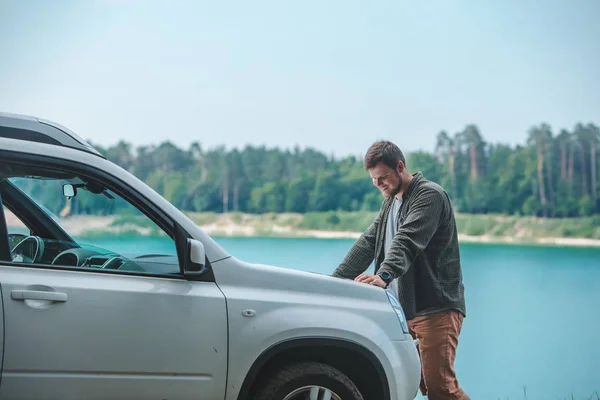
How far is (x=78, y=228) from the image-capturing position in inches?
127

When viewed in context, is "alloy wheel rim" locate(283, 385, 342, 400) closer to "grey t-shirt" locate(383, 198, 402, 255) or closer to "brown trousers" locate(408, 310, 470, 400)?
"brown trousers" locate(408, 310, 470, 400)

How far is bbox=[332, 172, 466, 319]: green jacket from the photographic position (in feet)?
11.9

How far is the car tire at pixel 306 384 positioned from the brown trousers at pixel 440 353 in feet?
2.45

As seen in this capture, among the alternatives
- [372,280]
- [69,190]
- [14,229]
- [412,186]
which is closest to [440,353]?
[372,280]

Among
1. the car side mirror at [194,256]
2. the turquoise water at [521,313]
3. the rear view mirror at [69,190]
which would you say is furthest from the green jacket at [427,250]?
the turquoise water at [521,313]

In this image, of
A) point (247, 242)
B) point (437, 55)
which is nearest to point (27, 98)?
point (247, 242)

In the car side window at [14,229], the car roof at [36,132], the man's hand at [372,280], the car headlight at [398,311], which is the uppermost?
the car roof at [36,132]

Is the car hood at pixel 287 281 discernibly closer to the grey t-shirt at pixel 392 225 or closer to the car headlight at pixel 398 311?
the car headlight at pixel 398 311

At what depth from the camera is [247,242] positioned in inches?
2162

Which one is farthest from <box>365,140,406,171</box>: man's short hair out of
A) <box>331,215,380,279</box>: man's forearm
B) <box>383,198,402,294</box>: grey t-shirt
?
<box>331,215,380,279</box>: man's forearm

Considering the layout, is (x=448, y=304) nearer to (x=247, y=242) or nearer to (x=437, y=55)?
(x=247, y=242)

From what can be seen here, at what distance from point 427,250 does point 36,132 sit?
5.90ft

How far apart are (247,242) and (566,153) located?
22052mm

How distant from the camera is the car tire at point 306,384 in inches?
118
